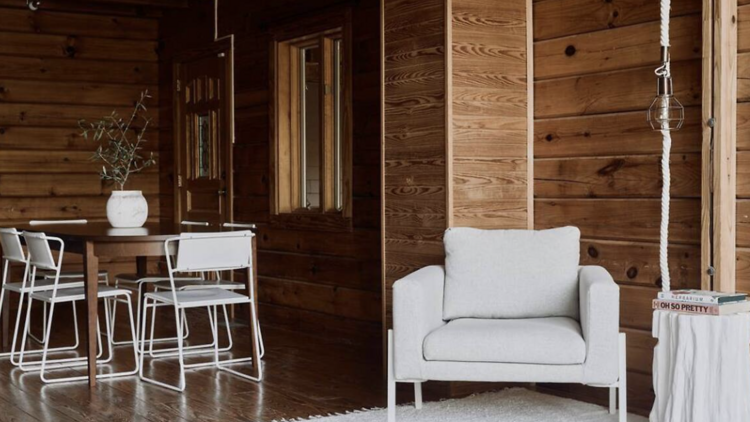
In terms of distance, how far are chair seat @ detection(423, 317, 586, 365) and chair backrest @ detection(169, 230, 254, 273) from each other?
1.61 m

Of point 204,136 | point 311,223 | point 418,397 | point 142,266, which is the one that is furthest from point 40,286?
point 204,136

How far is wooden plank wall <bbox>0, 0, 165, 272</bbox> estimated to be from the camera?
8312mm

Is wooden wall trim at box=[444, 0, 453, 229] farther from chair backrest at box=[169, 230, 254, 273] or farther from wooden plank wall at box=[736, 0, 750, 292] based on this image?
wooden plank wall at box=[736, 0, 750, 292]

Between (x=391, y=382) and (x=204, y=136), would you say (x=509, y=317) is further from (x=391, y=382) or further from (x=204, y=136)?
(x=204, y=136)

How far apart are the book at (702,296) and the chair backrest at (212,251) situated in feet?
7.44

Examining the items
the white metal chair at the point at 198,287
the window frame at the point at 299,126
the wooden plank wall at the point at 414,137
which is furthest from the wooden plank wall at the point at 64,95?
the wooden plank wall at the point at 414,137

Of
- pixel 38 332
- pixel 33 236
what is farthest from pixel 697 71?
pixel 38 332

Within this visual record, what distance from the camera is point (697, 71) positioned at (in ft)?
13.5

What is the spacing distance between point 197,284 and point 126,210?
24.5 inches

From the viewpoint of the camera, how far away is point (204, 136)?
27.2ft

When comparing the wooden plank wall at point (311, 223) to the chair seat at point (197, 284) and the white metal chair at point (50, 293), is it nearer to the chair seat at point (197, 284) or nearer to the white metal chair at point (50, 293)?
the chair seat at point (197, 284)

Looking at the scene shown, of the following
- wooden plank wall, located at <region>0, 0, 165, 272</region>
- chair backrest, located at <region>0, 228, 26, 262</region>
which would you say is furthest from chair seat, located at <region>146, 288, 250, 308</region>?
wooden plank wall, located at <region>0, 0, 165, 272</region>

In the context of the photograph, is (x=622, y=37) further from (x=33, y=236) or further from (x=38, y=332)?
(x=38, y=332)

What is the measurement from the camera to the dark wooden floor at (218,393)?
4.40 m
